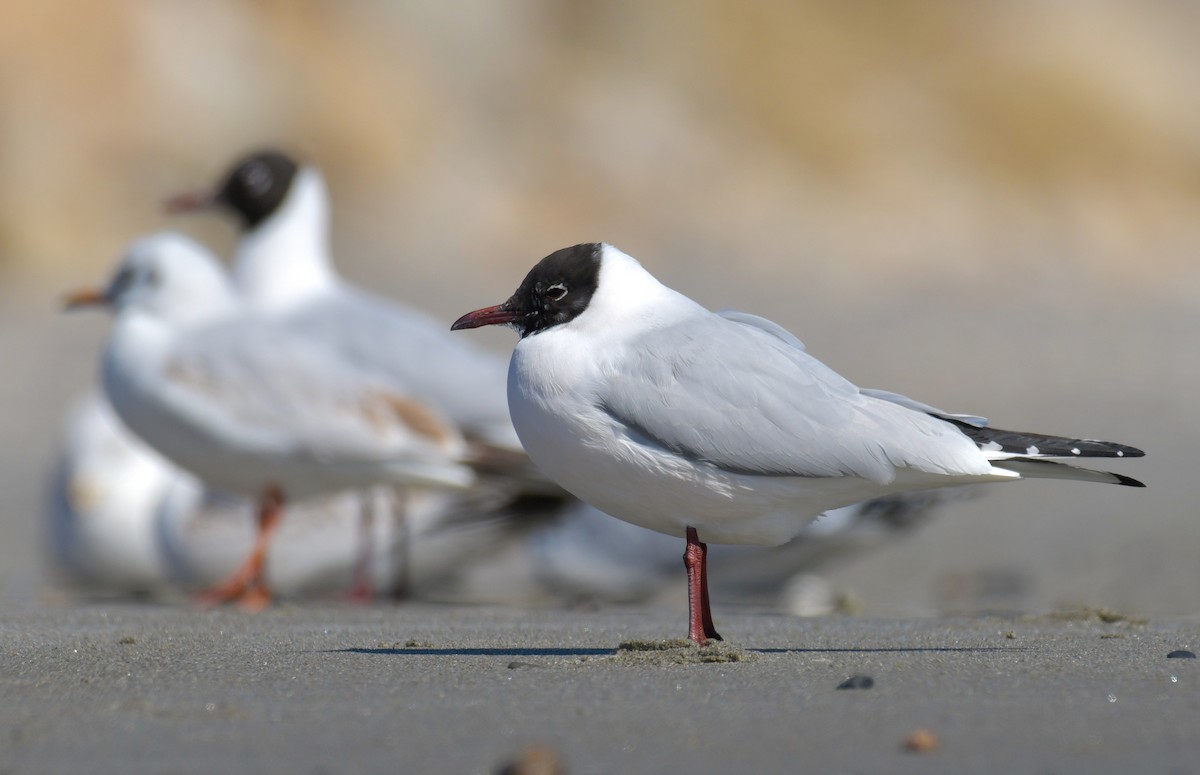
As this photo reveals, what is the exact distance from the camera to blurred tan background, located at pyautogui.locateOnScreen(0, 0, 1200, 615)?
1538 cm

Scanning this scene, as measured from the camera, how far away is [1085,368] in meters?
13.9

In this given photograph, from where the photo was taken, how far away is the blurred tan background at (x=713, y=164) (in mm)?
15375

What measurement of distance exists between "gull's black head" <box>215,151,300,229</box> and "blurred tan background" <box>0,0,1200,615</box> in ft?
10.4

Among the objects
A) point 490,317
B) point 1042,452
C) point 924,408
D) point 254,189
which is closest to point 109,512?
point 254,189

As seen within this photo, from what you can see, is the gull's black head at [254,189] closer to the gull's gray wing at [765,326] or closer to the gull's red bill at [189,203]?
the gull's red bill at [189,203]

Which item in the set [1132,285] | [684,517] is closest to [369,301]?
[684,517]

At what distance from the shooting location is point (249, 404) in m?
6.25

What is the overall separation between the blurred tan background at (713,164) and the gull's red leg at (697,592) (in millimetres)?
6619

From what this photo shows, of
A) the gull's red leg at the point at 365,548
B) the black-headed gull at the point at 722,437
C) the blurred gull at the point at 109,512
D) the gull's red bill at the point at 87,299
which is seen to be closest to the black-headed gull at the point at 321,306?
the gull's red leg at the point at 365,548

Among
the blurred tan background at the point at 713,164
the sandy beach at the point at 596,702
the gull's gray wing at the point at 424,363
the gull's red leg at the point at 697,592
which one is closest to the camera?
the sandy beach at the point at 596,702

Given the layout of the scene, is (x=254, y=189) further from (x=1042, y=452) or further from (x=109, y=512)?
(x=1042, y=452)

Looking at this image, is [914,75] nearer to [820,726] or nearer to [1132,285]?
[1132,285]

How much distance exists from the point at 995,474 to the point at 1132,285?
2029 centimetres

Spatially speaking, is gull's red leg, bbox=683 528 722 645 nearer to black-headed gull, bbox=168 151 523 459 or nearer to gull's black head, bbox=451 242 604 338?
gull's black head, bbox=451 242 604 338
